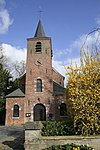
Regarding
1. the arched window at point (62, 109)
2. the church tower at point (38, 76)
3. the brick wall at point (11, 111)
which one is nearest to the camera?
the brick wall at point (11, 111)

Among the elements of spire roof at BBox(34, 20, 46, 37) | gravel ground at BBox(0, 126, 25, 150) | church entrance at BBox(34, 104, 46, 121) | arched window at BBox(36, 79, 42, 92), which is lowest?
gravel ground at BBox(0, 126, 25, 150)

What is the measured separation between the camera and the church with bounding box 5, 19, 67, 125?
27766 mm

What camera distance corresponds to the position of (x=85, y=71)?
44.6ft

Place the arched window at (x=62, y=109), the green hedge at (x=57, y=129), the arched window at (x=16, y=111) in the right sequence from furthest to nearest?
the arched window at (x=62, y=109) → the arched window at (x=16, y=111) → the green hedge at (x=57, y=129)

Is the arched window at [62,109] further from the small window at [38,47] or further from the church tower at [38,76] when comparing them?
the small window at [38,47]

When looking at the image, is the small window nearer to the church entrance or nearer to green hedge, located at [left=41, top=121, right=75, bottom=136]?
the church entrance

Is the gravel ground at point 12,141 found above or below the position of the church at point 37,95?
below

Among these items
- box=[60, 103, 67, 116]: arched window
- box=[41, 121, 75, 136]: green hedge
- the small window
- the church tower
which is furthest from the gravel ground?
the small window

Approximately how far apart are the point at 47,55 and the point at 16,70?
2094 cm

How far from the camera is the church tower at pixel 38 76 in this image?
1118 inches

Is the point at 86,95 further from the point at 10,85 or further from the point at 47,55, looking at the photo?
the point at 10,85

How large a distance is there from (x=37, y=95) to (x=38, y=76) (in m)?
2.75

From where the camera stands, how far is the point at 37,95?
28562 millimetres

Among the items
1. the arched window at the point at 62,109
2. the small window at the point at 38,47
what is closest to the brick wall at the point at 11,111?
the arched window at the point at 62,109
